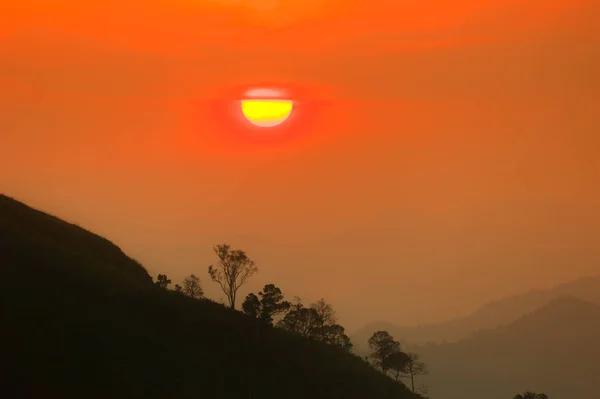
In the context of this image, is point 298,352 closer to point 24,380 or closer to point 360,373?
point 360,373

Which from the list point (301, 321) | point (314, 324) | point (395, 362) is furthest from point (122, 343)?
point (395, 362)

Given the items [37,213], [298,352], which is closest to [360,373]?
[298,352]

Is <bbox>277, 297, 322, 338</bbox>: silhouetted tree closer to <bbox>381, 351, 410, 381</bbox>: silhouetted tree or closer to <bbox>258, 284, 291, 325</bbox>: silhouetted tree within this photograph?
<bbox>258, 284, 291, 325</bbox>: silhouetted tree

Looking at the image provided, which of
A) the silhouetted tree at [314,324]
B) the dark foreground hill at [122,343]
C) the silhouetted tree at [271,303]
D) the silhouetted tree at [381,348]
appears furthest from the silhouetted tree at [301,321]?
the dark foreground hill at [122,343]

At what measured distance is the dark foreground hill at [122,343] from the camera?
102 m

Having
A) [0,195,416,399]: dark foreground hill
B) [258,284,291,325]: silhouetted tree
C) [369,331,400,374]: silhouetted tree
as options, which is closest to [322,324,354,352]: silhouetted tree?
[369,331,400,374]: silhouetted tree

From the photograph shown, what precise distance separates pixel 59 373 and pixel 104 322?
1367 centimetres

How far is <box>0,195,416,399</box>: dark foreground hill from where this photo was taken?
101812 millimetres

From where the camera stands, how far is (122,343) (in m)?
110

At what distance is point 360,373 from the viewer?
5212 inches

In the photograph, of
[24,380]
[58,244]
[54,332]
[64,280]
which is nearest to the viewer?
[24,380]

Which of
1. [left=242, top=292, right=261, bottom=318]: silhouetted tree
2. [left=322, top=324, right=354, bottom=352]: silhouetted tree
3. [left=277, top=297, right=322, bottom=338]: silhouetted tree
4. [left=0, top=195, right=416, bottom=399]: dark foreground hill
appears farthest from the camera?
[left=322, top=324, right=354, bottom=352]: silhouetted tree

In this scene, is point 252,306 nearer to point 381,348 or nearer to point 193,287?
point 193,287

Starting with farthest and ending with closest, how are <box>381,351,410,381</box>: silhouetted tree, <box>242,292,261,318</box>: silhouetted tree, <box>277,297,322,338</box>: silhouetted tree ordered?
<box>381,351,410,381</box>: silhouetted tree → <box>277,297,322,338</box>: silhouetted tree → <box>242,292,261,318</box>: silhouetted tree
